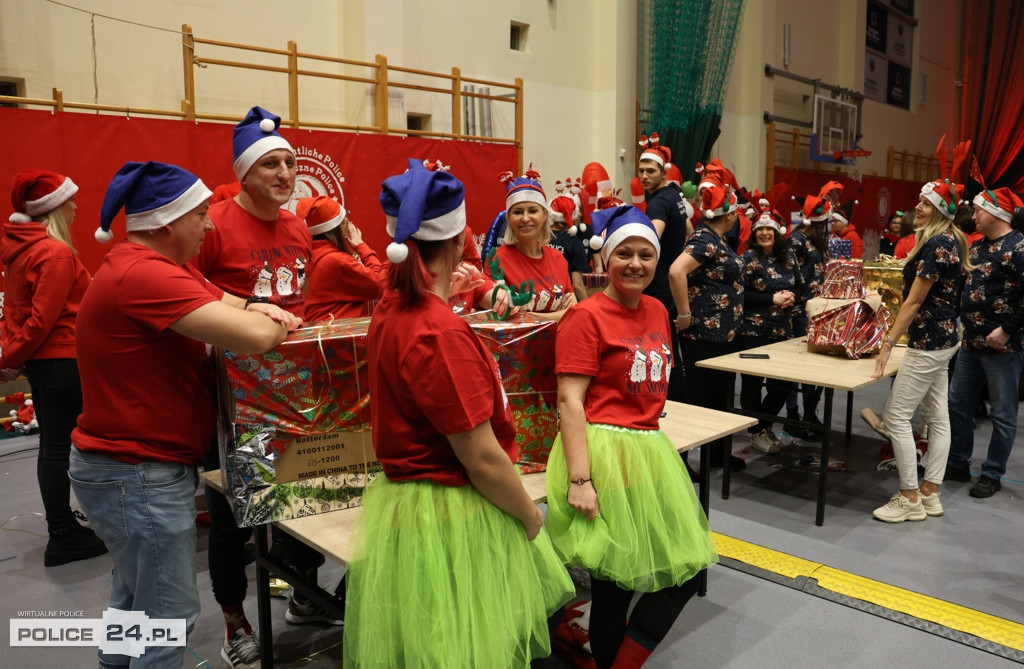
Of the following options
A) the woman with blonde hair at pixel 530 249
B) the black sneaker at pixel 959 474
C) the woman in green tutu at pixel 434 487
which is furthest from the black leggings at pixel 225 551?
the black sneaker at pixel 959 474

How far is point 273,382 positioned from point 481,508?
0.65 m

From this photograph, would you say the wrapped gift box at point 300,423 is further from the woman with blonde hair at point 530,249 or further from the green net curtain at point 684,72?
the green net curtain at point 684,72

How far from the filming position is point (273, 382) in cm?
194

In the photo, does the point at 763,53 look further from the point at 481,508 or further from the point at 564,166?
the point at 481,508

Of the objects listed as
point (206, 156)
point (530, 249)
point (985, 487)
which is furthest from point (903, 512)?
point (206, 156)

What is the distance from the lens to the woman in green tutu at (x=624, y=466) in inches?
84.8

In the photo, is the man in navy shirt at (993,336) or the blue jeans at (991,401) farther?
the blue jeans at (991,401)

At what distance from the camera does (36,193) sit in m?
3.27

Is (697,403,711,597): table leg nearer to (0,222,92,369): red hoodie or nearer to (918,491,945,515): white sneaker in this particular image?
(918,491,945,515): white sneaker

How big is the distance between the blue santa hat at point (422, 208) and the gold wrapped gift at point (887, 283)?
184 inches

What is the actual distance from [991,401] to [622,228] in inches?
128

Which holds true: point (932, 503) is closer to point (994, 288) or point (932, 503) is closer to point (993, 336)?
point (993, 336)

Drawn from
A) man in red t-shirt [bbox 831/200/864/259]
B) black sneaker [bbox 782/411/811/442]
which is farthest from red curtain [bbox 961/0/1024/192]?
black sneaker [bbox 782/411/811/442]

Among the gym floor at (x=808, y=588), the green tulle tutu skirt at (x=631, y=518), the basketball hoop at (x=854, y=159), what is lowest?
the gym floor at (x=808, y=588)
